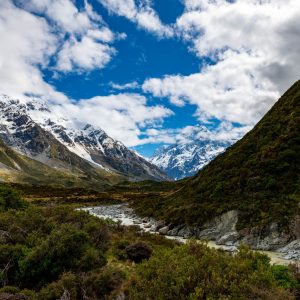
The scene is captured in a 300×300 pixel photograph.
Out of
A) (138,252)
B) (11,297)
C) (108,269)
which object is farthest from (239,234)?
(11,297)

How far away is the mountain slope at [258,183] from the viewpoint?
1542 inches

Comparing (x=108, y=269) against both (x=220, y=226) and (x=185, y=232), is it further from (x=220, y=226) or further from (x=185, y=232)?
(x=185, y=232)

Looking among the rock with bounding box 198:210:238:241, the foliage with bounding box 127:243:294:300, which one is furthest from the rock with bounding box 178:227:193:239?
the foliage with bounding box 127:243:294:300

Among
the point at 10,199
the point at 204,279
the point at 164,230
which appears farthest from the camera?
the point at 164,230

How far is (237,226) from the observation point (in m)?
39.6

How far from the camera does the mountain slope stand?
39156 millimetres

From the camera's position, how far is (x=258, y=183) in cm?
4381

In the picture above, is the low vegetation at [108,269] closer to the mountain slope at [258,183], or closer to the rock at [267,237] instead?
the rock at [267,237]

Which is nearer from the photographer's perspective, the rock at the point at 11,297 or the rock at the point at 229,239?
the rock at the point at 11,297

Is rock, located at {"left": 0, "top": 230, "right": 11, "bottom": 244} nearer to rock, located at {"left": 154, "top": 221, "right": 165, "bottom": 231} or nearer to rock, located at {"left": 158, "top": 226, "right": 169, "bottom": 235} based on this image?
rock, located at {"left": 158, "top": 226, "right": 169, "bottom": 235}

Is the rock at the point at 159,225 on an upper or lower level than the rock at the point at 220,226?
lower

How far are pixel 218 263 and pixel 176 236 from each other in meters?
32.9

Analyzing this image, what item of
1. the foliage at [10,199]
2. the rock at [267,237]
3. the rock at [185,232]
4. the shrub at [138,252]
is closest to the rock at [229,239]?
the rock at [267,237]

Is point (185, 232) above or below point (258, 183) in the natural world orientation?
below
